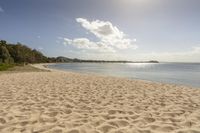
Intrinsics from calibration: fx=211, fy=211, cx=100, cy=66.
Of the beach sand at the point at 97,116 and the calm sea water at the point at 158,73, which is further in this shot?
the calm sea water at the point at 158,73

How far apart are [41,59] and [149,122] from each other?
13718cm

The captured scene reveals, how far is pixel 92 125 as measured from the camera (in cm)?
459

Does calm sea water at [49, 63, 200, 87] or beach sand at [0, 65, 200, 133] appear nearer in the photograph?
beach sand at [0, 65, 200, 133]

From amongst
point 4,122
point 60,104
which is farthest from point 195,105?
point 4,122

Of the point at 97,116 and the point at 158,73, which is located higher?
the point at 97,116

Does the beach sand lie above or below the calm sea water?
above

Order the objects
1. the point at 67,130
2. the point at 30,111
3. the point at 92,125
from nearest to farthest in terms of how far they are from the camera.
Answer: the point at 67,130, the point at 92,125, the point at 30,111

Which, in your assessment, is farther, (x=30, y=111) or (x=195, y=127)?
(x=30, y=111)

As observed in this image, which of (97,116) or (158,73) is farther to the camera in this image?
(158,73)

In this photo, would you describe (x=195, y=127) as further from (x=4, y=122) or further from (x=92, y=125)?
(x=4, y=122)

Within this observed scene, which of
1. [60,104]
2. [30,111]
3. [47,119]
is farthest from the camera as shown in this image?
[60,104]

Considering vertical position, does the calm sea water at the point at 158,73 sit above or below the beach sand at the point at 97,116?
below

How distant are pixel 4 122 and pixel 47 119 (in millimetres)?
935

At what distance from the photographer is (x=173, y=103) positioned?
6941mm
